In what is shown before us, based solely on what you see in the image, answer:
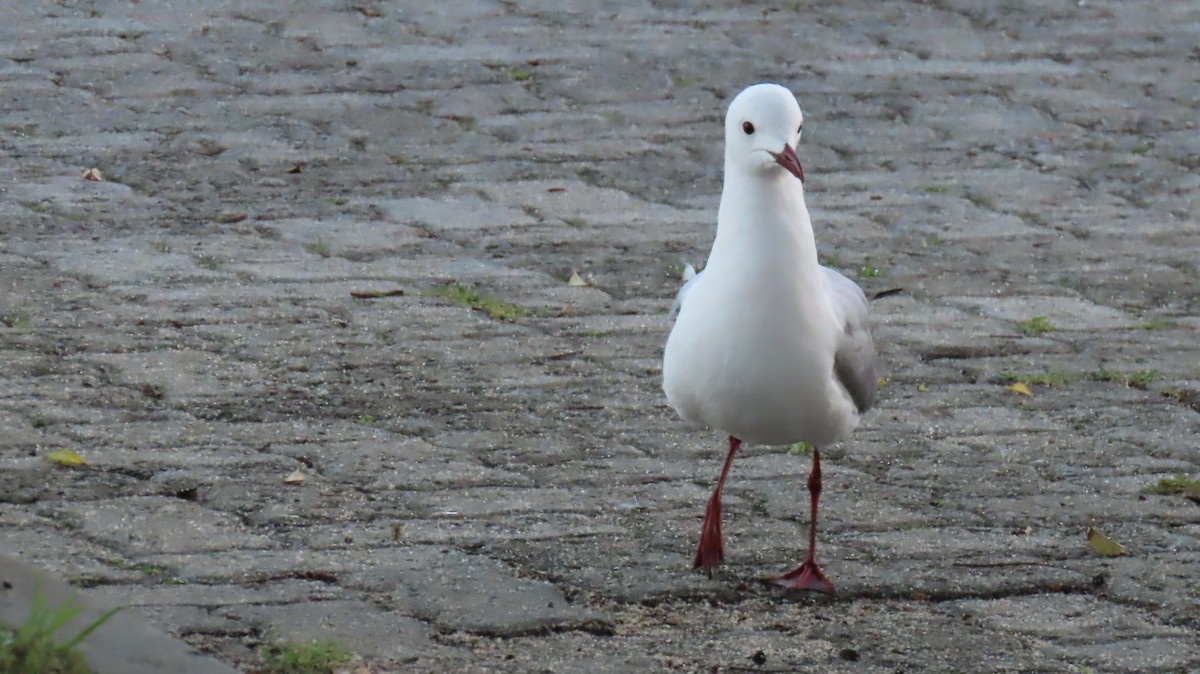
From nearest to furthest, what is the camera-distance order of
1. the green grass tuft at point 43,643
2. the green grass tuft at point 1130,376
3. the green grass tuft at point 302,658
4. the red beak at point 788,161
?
the green grass tuft at point 43,643 → the green grass tuft at point 302,658 → the red beak at point 788,161 → the green grass tuft at point 1130,376

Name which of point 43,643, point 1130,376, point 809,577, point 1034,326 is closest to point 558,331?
point 1034,326

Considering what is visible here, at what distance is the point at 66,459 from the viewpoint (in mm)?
4207

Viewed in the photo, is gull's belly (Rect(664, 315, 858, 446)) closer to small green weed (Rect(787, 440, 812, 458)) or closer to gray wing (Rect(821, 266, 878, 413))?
gray wing (Rect(821, 266, 878, 413))

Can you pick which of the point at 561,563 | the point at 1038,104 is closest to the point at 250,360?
the point at 561,563

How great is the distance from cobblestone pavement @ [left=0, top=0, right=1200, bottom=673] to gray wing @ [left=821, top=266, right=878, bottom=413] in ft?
1.23

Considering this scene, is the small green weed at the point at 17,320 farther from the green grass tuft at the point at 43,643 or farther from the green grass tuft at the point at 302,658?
the green grass tuft at the point at 43,643

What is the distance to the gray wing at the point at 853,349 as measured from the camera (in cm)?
385

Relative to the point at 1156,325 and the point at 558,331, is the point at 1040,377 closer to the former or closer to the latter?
the point at 1156,325

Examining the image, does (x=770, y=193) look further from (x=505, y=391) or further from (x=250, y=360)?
(x=250, y=360)

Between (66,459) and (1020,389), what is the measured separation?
267 centimetres

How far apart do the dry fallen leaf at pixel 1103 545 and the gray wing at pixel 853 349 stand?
588 millimetres

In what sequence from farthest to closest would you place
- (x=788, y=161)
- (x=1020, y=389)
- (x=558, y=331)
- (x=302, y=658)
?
1. (x=558, y=331)
2. (x=1020, y=389)
3. (x=788, y=161)
4. (x=302, y=658)

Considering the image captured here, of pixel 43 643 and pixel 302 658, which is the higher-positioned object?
pixel 43 643

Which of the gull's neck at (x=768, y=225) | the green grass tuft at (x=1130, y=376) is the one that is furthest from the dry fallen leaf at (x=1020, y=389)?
the gull's neck at (x=768, y=225)
